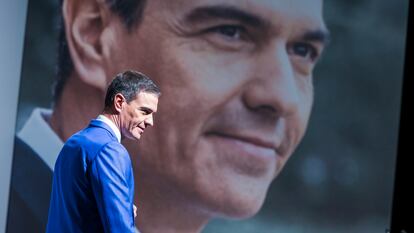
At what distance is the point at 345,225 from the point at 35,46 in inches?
75.1

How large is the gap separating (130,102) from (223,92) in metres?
1.70

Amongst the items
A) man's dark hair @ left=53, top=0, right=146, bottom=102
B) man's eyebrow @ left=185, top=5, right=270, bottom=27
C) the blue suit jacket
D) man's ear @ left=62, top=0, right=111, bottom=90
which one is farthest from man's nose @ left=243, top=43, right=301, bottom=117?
the blue suit jacket

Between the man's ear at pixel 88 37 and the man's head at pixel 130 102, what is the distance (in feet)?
6.05

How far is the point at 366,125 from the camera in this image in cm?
365

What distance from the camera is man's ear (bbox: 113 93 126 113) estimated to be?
73.7 inches

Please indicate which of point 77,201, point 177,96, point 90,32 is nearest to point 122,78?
point 77,201

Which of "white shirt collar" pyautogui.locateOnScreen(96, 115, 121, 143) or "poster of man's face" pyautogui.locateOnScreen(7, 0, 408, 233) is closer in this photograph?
"white shirt collar" pyautogui.locateOnScreen(96, 115, 121, 143)

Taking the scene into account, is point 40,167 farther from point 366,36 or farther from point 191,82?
point 366,36

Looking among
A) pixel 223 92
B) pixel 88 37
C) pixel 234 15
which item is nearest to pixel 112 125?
pixel 223 92

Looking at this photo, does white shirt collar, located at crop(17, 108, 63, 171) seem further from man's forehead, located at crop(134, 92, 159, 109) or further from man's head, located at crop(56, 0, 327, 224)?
man's forehead, located at crop(134, 92, 159, 109)

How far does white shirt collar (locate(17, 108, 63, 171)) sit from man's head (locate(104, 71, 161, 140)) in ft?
6.51

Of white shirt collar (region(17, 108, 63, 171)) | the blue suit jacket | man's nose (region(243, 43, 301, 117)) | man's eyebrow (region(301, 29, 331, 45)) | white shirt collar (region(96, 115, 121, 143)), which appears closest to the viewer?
the blue suit jacket

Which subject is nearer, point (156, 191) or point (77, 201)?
point (77, 201)

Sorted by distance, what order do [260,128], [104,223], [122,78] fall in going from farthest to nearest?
[260,128] < [122,78] < [104,223]
